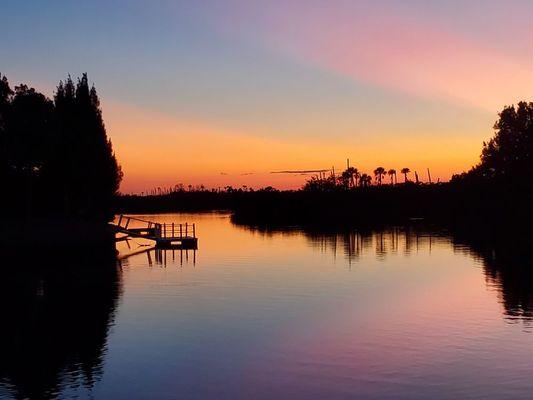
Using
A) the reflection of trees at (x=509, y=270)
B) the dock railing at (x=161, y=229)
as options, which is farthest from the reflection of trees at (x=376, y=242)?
the dock railing at (x=161, y=229)

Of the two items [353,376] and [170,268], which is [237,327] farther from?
[170,268]

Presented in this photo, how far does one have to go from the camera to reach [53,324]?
80.4ft

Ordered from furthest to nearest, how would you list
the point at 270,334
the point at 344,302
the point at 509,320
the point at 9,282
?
the point at 9,282 < the point at 344,302 < the point at 509,320 < the point at 270,334

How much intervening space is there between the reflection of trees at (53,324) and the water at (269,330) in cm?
7

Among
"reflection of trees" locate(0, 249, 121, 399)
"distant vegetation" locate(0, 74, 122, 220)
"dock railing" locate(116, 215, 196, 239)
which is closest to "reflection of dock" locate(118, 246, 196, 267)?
"dock railing" locate(116, 215, 196, 239)

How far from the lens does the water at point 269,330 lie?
55.8ft

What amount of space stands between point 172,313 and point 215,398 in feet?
37.5

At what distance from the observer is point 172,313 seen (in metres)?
27.2

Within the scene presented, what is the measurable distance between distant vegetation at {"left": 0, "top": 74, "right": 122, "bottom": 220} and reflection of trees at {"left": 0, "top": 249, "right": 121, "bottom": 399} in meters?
15.3

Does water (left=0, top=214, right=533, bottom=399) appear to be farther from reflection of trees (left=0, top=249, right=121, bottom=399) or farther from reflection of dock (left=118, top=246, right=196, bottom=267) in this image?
reflection of dock (left=118, top=246, right=196, bottom=267)

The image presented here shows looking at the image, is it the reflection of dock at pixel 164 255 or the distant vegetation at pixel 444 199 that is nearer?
the reflection of dock at pixel 164 255

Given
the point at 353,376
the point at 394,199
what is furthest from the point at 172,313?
the point at 394,199

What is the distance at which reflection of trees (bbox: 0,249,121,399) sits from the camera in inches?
687

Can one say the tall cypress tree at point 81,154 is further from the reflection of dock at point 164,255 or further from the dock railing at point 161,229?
the reflection of dock at point 164,255
